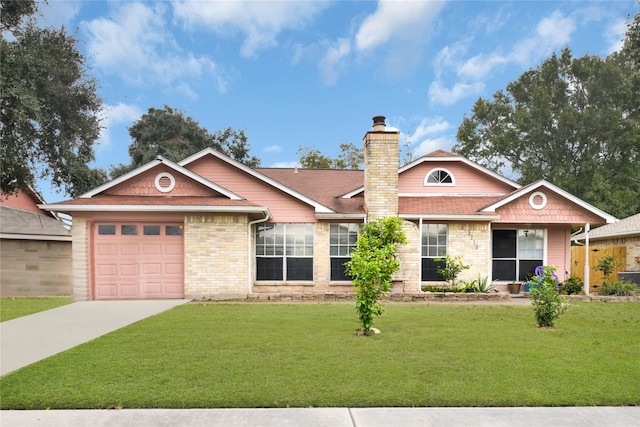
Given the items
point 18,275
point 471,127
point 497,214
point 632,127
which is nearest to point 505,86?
point 471,127

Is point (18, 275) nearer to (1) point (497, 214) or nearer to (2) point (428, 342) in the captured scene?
(2) point (428, 342)

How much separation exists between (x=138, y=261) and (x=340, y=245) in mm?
6496

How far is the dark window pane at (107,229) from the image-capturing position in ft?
40.3

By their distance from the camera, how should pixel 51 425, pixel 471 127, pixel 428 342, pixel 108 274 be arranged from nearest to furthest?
pixel 51 425, pixel 428 342, pixel 108 274, pixel 471 127

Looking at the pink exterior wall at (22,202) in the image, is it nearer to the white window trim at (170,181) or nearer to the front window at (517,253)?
the white window trim at (170,181)

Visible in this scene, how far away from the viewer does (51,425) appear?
146 inches

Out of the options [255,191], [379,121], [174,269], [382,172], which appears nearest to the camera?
[174,269]

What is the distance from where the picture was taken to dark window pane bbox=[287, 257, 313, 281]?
1366 centimetres

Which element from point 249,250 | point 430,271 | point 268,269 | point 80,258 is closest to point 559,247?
point 430,271

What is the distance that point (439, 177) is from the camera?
1585 centimetres

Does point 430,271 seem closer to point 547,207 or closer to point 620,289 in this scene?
point 547,207

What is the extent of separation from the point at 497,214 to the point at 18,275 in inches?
756

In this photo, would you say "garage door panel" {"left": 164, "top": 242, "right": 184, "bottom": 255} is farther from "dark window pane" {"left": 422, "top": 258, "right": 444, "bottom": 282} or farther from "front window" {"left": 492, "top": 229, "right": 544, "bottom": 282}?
"front window" {"left": 492, "top": 229, "right": 544, "bottom": 282}

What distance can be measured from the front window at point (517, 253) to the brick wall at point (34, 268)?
17829 millimetres
